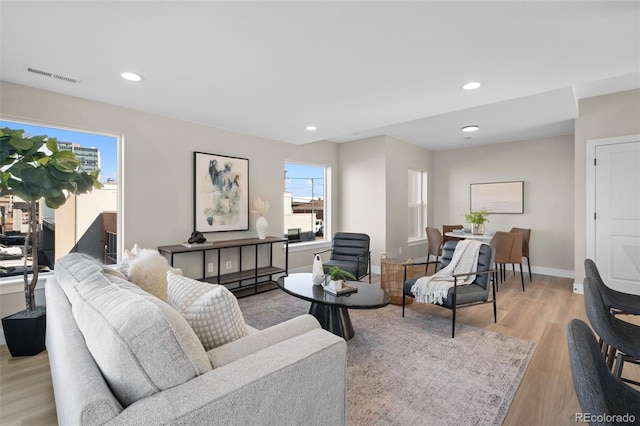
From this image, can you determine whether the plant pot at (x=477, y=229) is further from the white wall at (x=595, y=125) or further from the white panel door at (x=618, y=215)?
the white panel door at (x=618, y=215)

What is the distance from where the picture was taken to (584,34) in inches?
75.8

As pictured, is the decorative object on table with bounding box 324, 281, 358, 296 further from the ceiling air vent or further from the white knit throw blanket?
the ceiling air vent

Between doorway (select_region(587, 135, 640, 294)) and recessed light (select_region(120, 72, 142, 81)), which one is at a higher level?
recessed light (select_region(120, 72, 142, 81))

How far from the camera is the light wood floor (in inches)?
72.1

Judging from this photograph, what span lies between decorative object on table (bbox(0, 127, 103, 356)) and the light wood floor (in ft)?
0.58

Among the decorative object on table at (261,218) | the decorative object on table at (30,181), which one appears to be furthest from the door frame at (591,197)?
the decorative object on table at (30,181)

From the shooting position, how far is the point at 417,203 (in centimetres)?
662

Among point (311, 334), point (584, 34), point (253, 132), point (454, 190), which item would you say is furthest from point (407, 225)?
point (311, 334)

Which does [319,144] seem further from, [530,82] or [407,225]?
[530,82]

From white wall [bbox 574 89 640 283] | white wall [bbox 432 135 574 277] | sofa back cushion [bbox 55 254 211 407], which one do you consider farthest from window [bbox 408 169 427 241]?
sofa back cushion [bbox 55 254 211 407]

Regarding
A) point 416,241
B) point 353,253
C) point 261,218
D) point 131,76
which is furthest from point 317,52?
point 416,241

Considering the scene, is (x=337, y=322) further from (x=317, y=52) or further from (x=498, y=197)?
(x=498, y=197)

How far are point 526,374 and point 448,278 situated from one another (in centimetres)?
116

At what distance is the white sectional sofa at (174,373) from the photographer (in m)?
0.84
